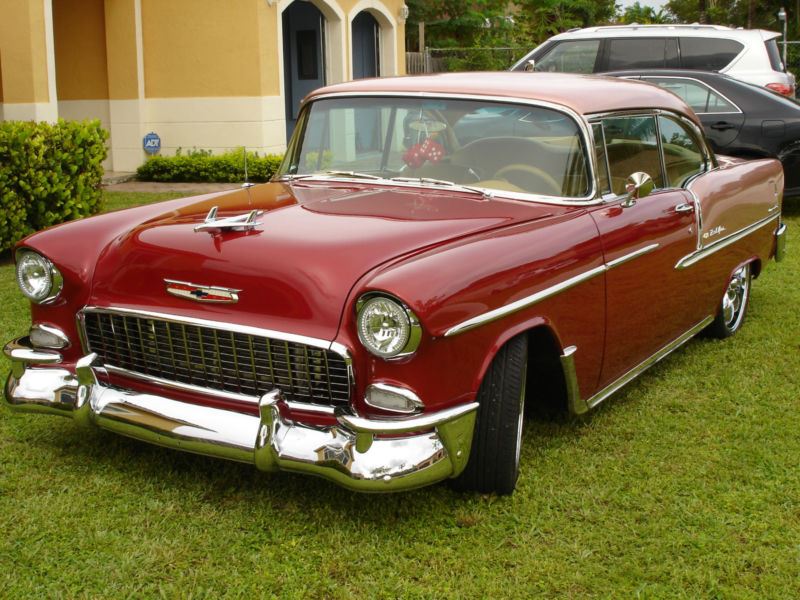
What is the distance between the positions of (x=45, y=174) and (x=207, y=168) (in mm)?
4857

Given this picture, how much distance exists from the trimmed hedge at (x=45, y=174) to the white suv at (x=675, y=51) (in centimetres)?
465

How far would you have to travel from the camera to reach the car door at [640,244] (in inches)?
160

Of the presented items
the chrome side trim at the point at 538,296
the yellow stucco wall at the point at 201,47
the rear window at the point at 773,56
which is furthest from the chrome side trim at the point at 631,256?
the yellow stucco wall at the point at 201,47

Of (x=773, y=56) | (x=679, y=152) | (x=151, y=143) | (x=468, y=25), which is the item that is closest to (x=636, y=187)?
(x=679, y=152)

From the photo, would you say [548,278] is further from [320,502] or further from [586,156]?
[320,502]

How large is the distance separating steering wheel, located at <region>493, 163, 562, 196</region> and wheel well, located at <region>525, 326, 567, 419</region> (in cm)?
64

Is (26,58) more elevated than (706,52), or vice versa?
(26,58)

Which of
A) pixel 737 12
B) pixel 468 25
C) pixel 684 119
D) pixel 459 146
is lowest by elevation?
pixel 459 146

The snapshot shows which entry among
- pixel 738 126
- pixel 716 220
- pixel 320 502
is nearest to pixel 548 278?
pixel 320 502

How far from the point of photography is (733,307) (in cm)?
573

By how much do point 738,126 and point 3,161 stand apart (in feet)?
20.9

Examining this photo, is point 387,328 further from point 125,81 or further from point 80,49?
point 80,49

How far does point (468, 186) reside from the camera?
13.5 ft

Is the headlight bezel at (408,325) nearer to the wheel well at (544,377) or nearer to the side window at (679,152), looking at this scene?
the wheel well at (544,377)
